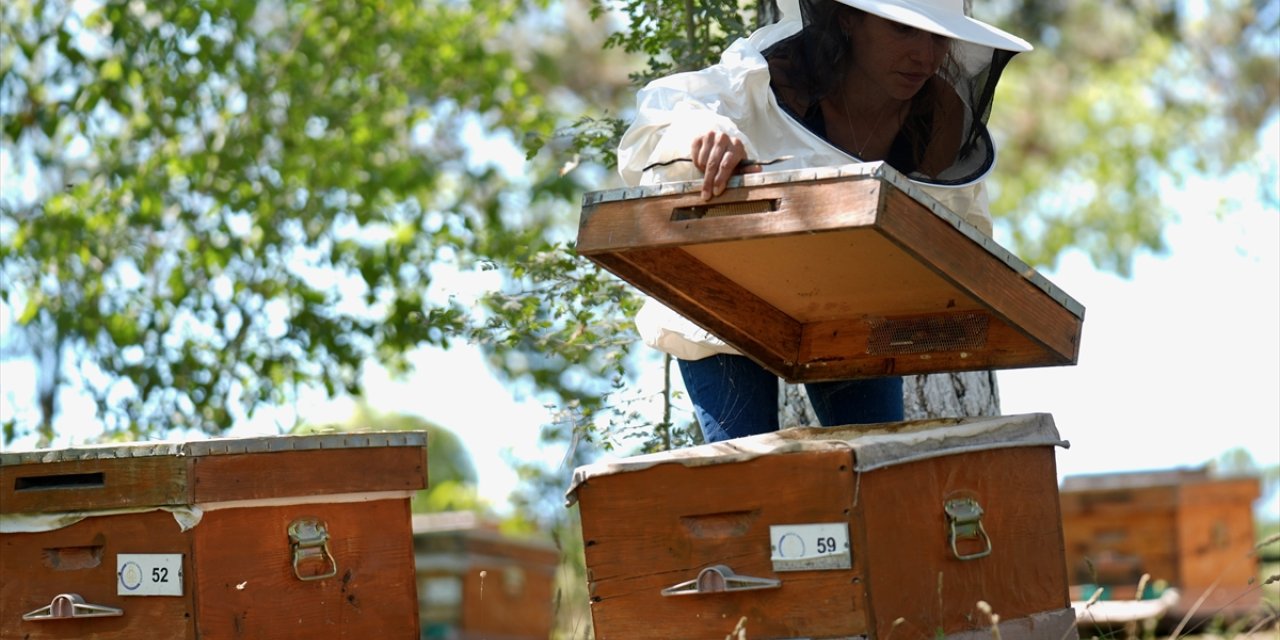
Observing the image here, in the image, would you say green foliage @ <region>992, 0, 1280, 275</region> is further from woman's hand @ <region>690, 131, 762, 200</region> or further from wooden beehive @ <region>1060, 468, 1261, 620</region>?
woman's hand @ <region>690, 131, 762, 200</region>

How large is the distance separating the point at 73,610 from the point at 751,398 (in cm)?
127

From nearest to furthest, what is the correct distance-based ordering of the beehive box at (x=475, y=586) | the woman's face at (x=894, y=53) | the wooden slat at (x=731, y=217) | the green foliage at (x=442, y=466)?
the wooden slat at (x=731, y=217) < the woman's face at (x=894, y=53) < the beehive box at (x=475, y=586) < the green foliage at (x=442, y=466)

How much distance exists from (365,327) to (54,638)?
8.65 feet

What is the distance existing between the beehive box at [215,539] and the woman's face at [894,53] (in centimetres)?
106

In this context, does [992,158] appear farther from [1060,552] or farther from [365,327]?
[365,327]

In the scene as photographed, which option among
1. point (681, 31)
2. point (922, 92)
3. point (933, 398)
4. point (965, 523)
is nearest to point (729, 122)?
point (922, 92)

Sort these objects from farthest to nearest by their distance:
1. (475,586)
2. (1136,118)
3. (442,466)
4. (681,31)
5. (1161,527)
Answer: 1. (1136,118)
2. (442,466)
3. (475,586)
4. (1161,527)
5. (681,31)

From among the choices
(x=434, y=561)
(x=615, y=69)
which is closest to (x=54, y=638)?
(x=434, y=561)

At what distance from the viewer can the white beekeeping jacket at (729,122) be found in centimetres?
239

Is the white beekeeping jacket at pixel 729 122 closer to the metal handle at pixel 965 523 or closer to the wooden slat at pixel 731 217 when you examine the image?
the wooden slat at pixel 731 217

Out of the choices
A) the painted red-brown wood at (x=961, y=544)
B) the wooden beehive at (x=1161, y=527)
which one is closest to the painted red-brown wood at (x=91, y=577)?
the painted red-brown wood at (x=961, y=544)

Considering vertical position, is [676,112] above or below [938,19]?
below

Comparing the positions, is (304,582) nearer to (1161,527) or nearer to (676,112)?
(676,112)

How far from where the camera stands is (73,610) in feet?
8.58
